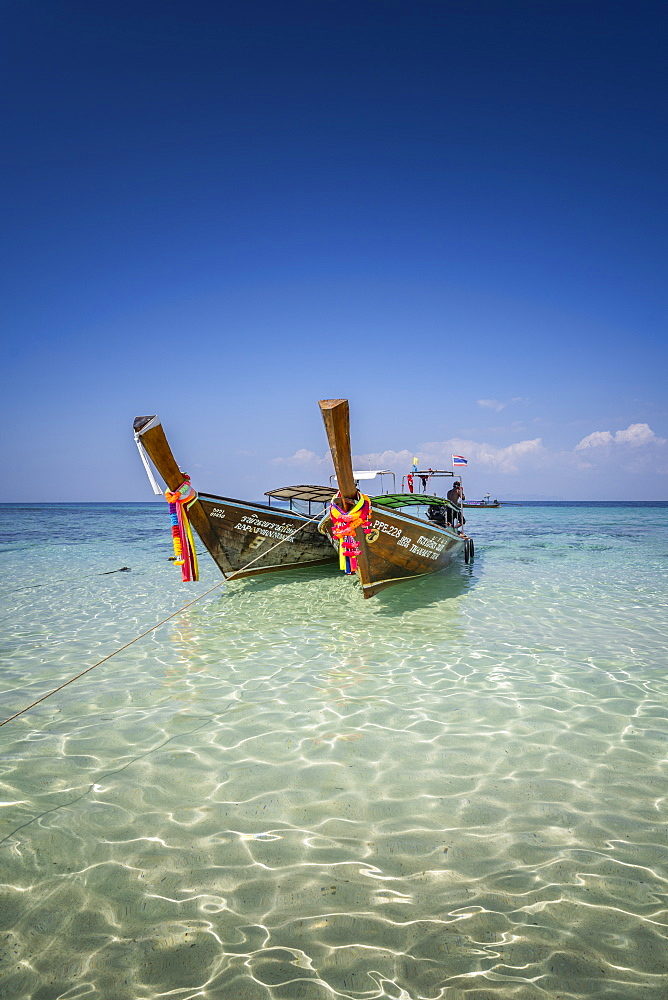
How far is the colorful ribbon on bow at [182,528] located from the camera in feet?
30.3

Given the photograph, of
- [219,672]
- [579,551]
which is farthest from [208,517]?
[579,551]

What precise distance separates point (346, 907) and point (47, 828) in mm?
2196

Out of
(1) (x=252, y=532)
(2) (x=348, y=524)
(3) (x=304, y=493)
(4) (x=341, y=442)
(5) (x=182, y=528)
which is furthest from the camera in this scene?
(3) (x=304, y=493)

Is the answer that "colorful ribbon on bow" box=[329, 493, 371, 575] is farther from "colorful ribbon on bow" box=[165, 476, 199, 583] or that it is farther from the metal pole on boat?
"colorful ribbon on bow" box=[165, 476, 199, 583]

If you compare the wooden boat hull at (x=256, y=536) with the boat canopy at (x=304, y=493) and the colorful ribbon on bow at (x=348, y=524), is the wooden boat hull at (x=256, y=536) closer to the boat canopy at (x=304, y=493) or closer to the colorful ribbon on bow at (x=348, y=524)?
the boat canopy at (x=304, y=493)

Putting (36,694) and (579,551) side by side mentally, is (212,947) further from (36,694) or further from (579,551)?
(579,551)

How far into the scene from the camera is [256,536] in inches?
500

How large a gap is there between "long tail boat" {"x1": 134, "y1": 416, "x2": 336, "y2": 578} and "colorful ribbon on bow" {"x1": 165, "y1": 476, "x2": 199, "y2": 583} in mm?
137

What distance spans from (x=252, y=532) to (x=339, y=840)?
31.6 feet

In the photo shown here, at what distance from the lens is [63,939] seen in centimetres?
256

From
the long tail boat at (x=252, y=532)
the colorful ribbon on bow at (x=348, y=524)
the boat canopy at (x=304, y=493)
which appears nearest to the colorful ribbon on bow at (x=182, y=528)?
the long tail boat at (x=252, y=532)

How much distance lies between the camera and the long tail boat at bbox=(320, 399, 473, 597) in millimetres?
7828

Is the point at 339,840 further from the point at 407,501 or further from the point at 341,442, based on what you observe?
the point at 407,501

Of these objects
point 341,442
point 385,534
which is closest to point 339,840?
point 341,442
